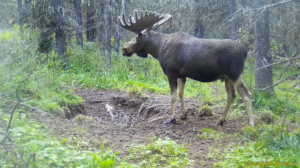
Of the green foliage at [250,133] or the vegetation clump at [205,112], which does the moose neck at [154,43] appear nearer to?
the vegetation clump at [205,112]

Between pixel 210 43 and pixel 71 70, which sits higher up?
pixel 210 43

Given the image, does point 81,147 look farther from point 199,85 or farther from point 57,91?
point 199,85

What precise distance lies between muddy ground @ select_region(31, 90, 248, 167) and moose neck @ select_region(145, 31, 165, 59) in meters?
1.82

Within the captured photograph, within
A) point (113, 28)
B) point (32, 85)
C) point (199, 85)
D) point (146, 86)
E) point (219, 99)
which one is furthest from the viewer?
point (113, 28)

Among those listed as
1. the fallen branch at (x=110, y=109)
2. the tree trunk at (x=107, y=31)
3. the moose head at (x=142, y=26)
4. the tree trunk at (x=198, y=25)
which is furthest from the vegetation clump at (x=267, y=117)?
the tree trunk at (x=198, y=25)

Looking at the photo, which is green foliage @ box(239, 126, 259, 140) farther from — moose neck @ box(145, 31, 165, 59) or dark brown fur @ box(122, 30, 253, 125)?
moose neck @ box(145, 31, 165, 59)

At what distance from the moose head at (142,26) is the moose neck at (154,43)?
0.28 ft

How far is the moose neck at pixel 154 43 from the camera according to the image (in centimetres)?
820

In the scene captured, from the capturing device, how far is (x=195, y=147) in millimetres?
5980

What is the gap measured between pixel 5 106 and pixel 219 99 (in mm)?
6375

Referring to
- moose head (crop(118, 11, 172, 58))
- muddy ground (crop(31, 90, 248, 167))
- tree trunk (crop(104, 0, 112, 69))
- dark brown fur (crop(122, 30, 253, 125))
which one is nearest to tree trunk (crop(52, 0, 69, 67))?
tree trunk (crop(104, 0, 112, 69))

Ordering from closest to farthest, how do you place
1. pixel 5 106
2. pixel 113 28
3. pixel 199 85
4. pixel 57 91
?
pixel 5 106 → pixel 57 91 → pixel 199 85 → pixel 113 28

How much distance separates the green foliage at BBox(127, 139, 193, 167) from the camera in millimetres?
4785

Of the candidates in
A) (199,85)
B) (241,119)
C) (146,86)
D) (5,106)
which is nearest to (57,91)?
(5,106)
